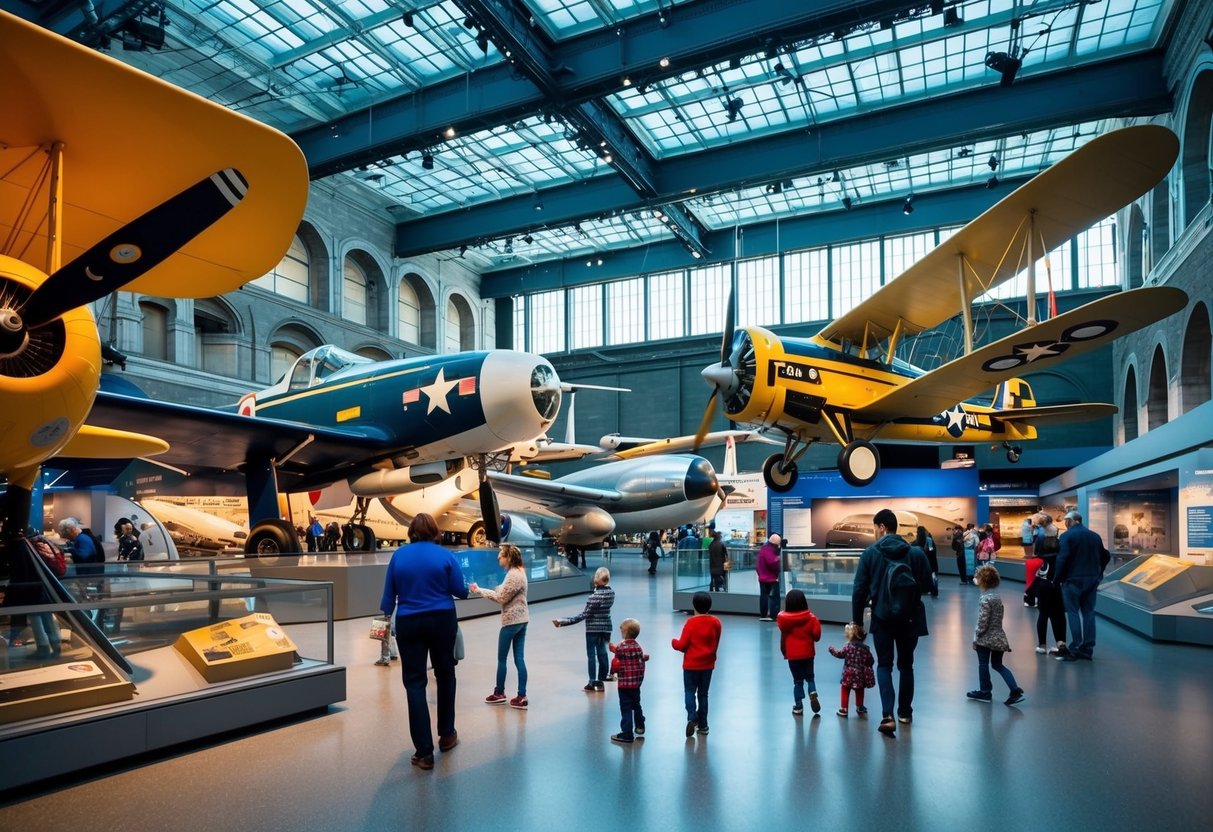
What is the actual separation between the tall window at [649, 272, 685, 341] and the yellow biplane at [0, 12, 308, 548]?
3016 centimetres

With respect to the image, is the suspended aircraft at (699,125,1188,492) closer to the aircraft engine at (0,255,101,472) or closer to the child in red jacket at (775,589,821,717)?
the child in red jacket at (775,589,821,717)

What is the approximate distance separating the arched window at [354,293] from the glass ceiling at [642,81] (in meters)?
5.08

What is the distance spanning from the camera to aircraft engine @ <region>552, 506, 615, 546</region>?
1864 centimetres

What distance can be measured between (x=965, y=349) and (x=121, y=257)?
817cm

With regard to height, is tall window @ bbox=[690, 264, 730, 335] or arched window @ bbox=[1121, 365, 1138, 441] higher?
tall window @ bbox=[690, 264, 730, 335]

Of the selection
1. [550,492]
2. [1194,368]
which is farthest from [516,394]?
[1194,368]

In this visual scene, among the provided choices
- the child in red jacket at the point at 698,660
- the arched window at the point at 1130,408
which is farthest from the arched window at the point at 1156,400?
the child in red jacket at the point at 698,660

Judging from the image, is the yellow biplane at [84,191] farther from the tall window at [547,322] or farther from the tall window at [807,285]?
the tall window at [547,322]

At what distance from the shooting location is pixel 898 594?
489 centimetres

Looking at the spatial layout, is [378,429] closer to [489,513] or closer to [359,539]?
[489,513]

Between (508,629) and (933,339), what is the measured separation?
82.7 ft

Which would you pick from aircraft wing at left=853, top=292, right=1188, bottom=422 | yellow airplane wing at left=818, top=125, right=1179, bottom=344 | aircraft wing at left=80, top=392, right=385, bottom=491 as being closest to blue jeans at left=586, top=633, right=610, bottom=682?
aircraft wing at left=853, top=292, right=1188, bottom=422

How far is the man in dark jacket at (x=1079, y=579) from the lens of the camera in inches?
288

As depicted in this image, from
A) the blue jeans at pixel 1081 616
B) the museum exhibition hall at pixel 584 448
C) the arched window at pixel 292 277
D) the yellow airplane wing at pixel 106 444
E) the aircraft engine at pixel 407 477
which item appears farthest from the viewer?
the arched window at pixel 292 277
